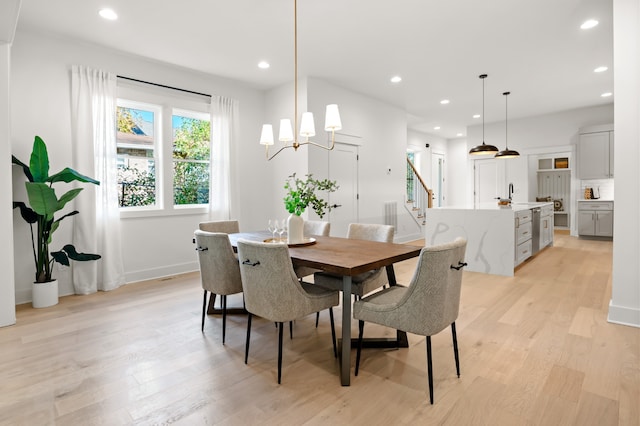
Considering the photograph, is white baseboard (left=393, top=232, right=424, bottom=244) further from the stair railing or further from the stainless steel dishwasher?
the stainless steel dishwasher

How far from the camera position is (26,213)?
3.55 m

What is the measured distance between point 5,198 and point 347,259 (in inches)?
123

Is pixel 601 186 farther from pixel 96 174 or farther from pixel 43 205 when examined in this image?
pixel 43 205

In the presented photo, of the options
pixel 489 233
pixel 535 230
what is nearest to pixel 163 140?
pixel 489 233

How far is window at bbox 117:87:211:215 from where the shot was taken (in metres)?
4.62

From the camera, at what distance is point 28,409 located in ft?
6.14

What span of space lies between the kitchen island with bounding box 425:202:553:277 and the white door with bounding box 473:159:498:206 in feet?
13.0

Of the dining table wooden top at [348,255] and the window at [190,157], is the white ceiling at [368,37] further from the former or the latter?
the dining table wooden top at [348,255]

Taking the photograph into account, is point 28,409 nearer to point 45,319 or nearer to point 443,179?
point 45,319

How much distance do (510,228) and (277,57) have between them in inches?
151

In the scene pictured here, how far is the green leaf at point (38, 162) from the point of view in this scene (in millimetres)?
3463

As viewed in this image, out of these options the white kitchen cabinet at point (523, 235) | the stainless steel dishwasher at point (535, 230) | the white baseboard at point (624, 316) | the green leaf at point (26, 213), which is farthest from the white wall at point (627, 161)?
the green leaf at point (26, 213)

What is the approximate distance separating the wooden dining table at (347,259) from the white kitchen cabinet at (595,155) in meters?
7.34

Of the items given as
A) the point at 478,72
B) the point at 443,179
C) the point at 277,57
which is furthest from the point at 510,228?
the point at 443,179
